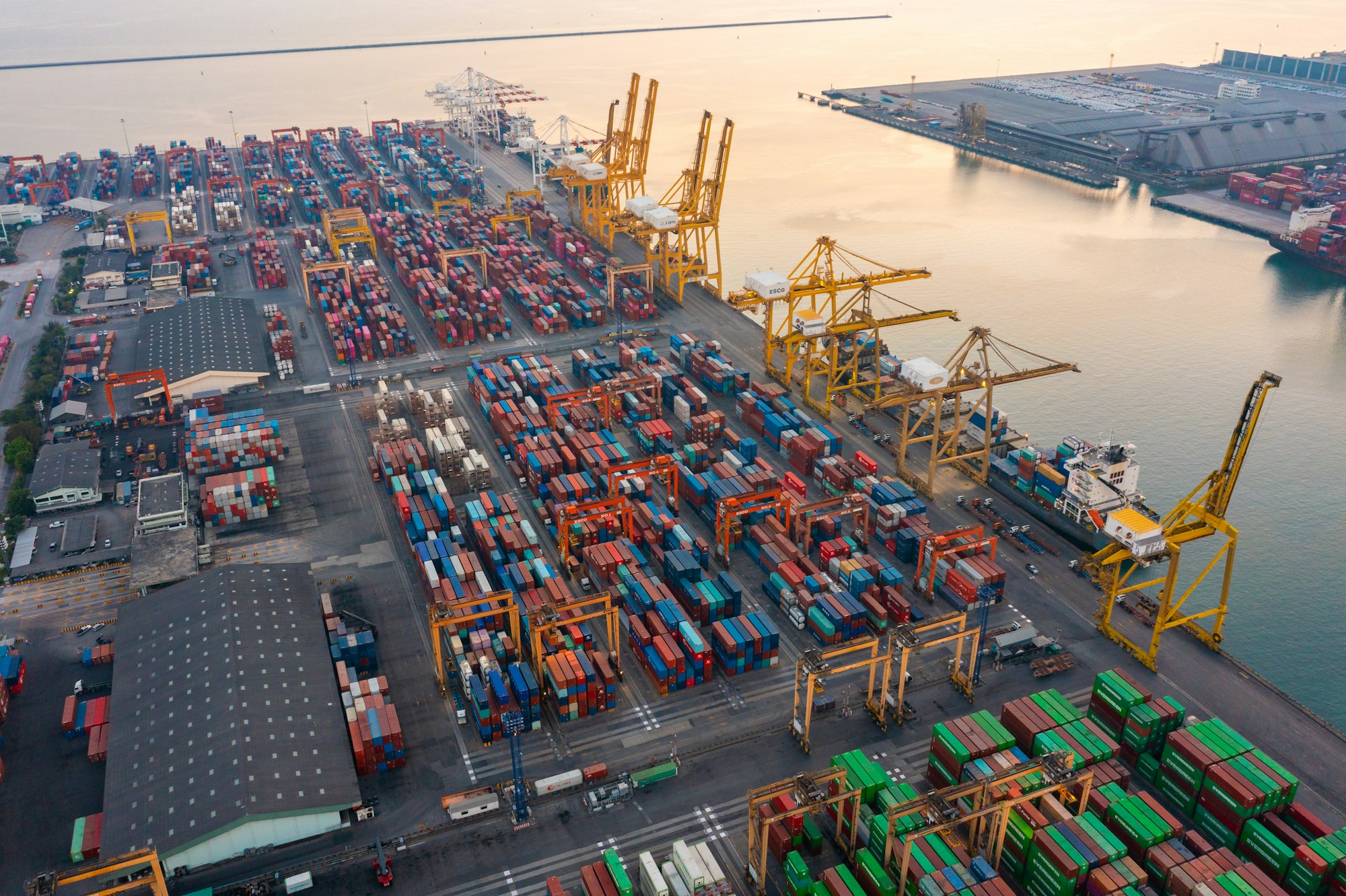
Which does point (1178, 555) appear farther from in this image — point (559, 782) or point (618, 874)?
point (559, 782)

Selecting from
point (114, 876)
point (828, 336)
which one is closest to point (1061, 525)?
point (828, 336)

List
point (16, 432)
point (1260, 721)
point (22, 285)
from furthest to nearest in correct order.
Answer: point (22, 285) → point (16, 432) → point (1260, 721)

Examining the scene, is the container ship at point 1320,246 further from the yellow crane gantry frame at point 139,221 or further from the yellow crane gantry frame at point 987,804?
the yellow crane gantry frame at point 139,221

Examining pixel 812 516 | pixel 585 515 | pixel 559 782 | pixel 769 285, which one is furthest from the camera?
pixel 769 285

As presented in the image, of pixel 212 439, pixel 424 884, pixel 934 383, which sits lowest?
pixel 424 884

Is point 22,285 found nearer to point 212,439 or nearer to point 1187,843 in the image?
point 212,439

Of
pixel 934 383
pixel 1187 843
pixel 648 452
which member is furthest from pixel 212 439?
pixel 1187 843

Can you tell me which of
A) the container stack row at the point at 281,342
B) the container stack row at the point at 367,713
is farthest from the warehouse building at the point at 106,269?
the container stack row at the point at 367,713

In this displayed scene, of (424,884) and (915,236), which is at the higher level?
(915,236)
